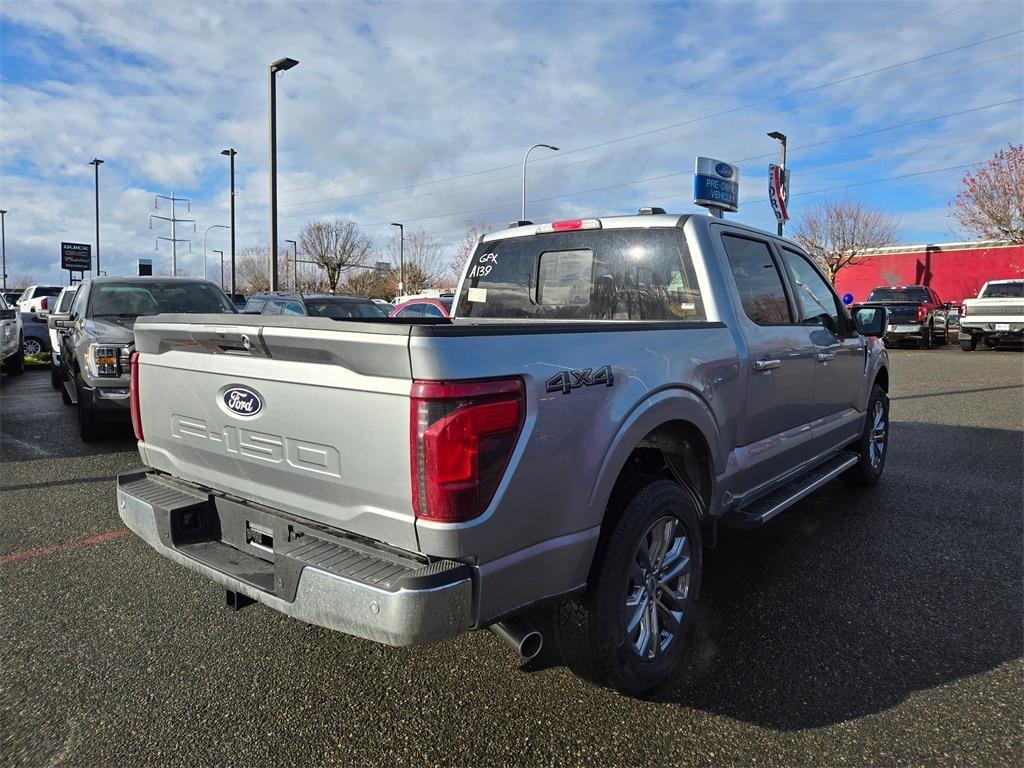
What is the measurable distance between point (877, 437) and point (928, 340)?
18.9m

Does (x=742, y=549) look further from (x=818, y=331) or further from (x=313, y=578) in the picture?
(x=313, y=578)

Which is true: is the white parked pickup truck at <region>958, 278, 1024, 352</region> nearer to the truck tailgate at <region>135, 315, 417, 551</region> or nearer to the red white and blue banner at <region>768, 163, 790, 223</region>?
the red white and blue banner at <region>768, 163, 790, 223</region>

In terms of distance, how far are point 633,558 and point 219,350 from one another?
176 cm

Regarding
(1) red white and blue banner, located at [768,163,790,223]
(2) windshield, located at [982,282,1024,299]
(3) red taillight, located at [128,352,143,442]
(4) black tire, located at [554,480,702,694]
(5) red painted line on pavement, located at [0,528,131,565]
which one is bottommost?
(5) red painted line on pavement, located at [0,528,131,565]

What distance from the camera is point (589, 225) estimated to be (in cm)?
390

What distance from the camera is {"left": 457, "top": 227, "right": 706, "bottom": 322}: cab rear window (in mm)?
3564

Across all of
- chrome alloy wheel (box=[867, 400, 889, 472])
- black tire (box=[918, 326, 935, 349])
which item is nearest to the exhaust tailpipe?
chrome alloy wheel (box=[867, 400, 889, 472])

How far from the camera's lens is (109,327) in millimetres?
7125

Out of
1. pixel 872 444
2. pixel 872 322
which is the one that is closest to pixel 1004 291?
pixel 872 444

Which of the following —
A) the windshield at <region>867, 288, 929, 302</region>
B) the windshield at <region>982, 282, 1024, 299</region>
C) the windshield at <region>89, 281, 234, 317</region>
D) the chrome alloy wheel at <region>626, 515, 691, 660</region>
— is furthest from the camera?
the windshield at <region>867, 288, 929, 302</region>

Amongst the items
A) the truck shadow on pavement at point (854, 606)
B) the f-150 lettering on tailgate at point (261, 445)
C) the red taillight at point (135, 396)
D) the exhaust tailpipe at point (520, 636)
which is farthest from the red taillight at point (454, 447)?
the red taillight at point (135, 396)

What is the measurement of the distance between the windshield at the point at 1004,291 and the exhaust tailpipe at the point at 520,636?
72.5ft

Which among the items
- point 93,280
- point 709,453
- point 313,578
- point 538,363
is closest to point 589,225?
point 709,453

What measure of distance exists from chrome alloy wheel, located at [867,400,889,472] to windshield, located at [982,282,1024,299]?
57.2 feet
